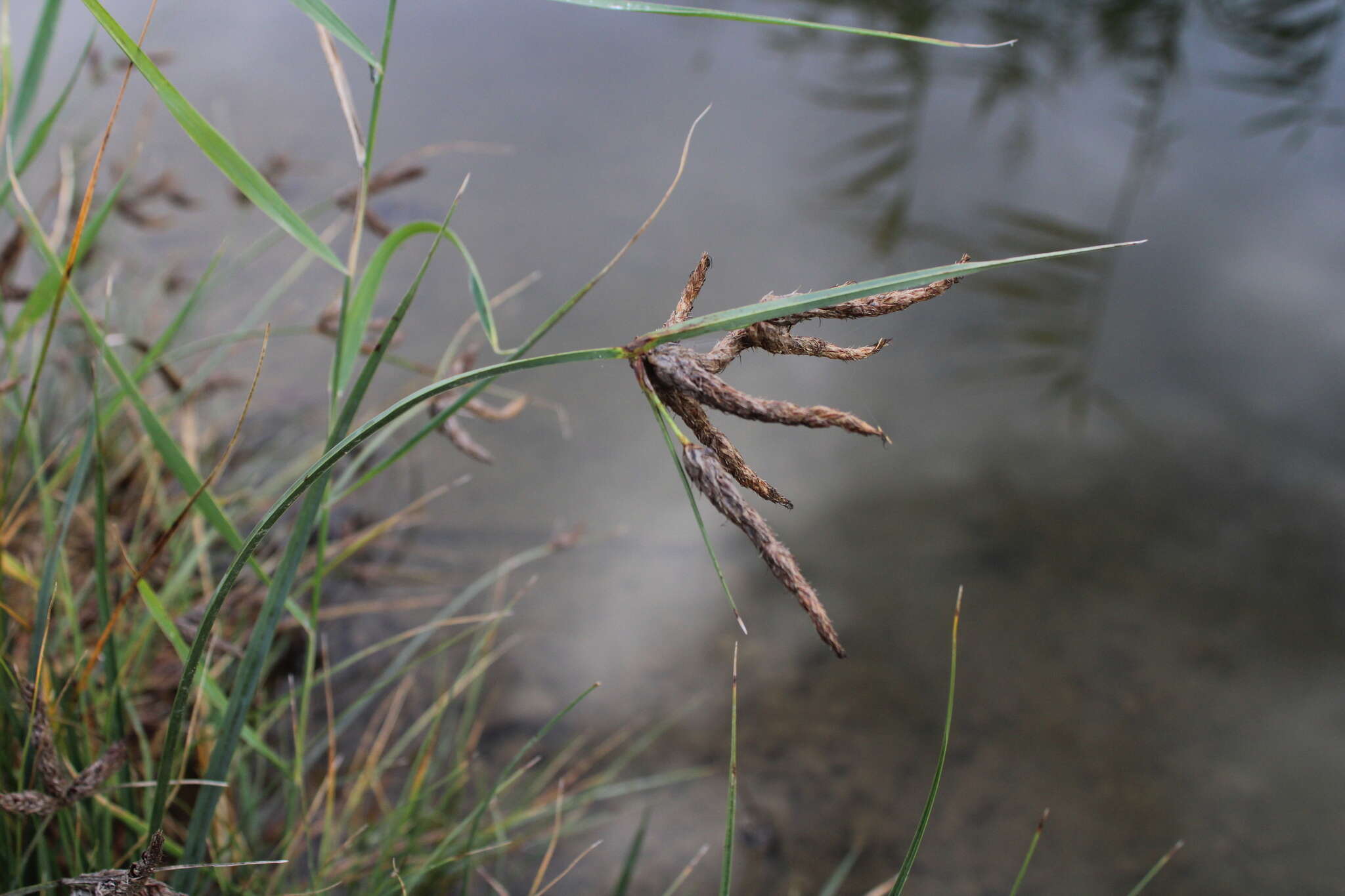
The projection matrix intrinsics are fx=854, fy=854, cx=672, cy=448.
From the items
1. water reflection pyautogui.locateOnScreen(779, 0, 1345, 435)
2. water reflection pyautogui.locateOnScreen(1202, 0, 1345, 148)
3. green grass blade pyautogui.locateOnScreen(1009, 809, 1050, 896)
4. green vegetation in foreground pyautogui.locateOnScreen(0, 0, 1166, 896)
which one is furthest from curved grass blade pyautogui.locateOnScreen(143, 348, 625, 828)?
water reflection pyautogui.locateOnScreen(1202, 0, 1345, 148)

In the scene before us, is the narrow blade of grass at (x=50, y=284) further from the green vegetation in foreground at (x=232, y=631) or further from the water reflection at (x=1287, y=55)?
the water reflection at (x=1287, y=55)

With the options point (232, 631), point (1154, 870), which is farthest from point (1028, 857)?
point (232, 631)

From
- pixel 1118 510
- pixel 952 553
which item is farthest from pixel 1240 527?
pixel 952 553

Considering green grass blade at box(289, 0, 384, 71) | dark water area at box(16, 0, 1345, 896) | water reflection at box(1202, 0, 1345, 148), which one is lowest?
dark water area at box(16, 0, 1345, 896)

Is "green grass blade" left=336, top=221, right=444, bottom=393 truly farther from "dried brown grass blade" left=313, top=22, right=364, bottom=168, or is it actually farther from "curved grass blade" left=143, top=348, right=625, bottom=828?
"curved grass blade" left=143, top=348, right=625, bottom=828

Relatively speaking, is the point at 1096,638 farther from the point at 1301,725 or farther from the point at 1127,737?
the point at 1301,725

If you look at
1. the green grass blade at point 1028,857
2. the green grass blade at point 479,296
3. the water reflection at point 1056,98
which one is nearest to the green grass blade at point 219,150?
the green grass blade at point 479,296
